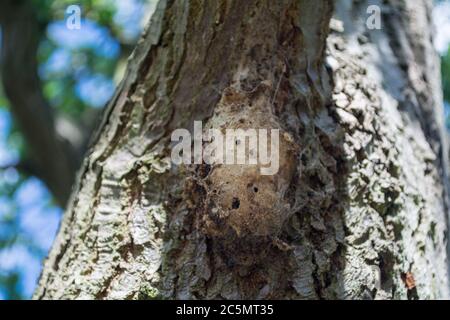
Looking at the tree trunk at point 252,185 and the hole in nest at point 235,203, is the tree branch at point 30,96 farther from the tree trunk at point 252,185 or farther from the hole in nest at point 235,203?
the hole in nest at point 235,203

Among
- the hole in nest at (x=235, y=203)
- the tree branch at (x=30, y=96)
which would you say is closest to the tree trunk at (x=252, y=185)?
the hole in nest at (x=235, y=203)

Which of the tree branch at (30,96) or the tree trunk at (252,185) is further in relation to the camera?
the tree branch at (30,96)

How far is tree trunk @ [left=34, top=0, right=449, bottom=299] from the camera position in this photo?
144cm

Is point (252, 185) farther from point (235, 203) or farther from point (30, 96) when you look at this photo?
point (30, 96)

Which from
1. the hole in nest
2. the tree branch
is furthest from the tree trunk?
the tree branch

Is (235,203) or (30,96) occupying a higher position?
(30,96)

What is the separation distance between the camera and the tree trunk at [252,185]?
144 cm

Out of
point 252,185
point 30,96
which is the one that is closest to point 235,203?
point 252,185

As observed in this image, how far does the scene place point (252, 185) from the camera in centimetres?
143

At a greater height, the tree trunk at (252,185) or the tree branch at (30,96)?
the tree branch at (30,96)

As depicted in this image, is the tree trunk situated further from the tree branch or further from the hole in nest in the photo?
the tree branch

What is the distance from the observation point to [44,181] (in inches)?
168
